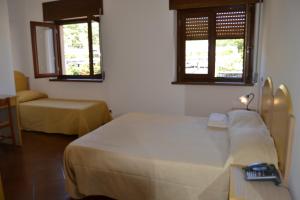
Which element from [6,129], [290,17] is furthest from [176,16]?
[6,129]

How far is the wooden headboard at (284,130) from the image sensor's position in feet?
4.71

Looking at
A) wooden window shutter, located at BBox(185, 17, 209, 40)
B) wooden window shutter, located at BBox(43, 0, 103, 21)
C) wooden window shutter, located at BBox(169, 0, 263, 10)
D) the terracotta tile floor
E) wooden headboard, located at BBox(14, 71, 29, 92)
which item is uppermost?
wooden window shutter, located at BBox(43, 0, 103, 21)

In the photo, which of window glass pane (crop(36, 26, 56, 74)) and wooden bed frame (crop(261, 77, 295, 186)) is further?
window glass pane (crop(36, 26, 56, 74))

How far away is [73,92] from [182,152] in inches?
133

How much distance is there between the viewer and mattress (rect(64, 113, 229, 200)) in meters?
1.79

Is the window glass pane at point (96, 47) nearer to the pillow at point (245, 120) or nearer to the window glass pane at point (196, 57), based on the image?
the window glass pane at point (196, 57)

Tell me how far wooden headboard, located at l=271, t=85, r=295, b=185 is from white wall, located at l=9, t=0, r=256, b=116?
1.84 meters

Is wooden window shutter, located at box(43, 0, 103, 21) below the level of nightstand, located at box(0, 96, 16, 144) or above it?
above

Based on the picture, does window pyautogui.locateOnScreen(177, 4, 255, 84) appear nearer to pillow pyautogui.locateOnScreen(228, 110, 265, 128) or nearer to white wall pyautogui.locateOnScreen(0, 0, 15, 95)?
pillow pyautogui.locateOnScreen(228, 110, 265, 128)

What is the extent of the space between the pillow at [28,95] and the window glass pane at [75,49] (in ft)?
2.17

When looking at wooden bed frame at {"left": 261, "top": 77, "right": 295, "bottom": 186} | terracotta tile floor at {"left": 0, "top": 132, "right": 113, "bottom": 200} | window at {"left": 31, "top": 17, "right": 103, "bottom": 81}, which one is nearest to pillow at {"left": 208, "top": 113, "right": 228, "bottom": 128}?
wooden bed frame at {"left": 261, "top": 77, "right": 295, "bottom": 186}

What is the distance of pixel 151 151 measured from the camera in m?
2.04

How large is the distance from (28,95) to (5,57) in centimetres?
116

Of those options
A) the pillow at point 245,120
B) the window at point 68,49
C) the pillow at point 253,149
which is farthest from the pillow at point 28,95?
the pillow at point 253,149
